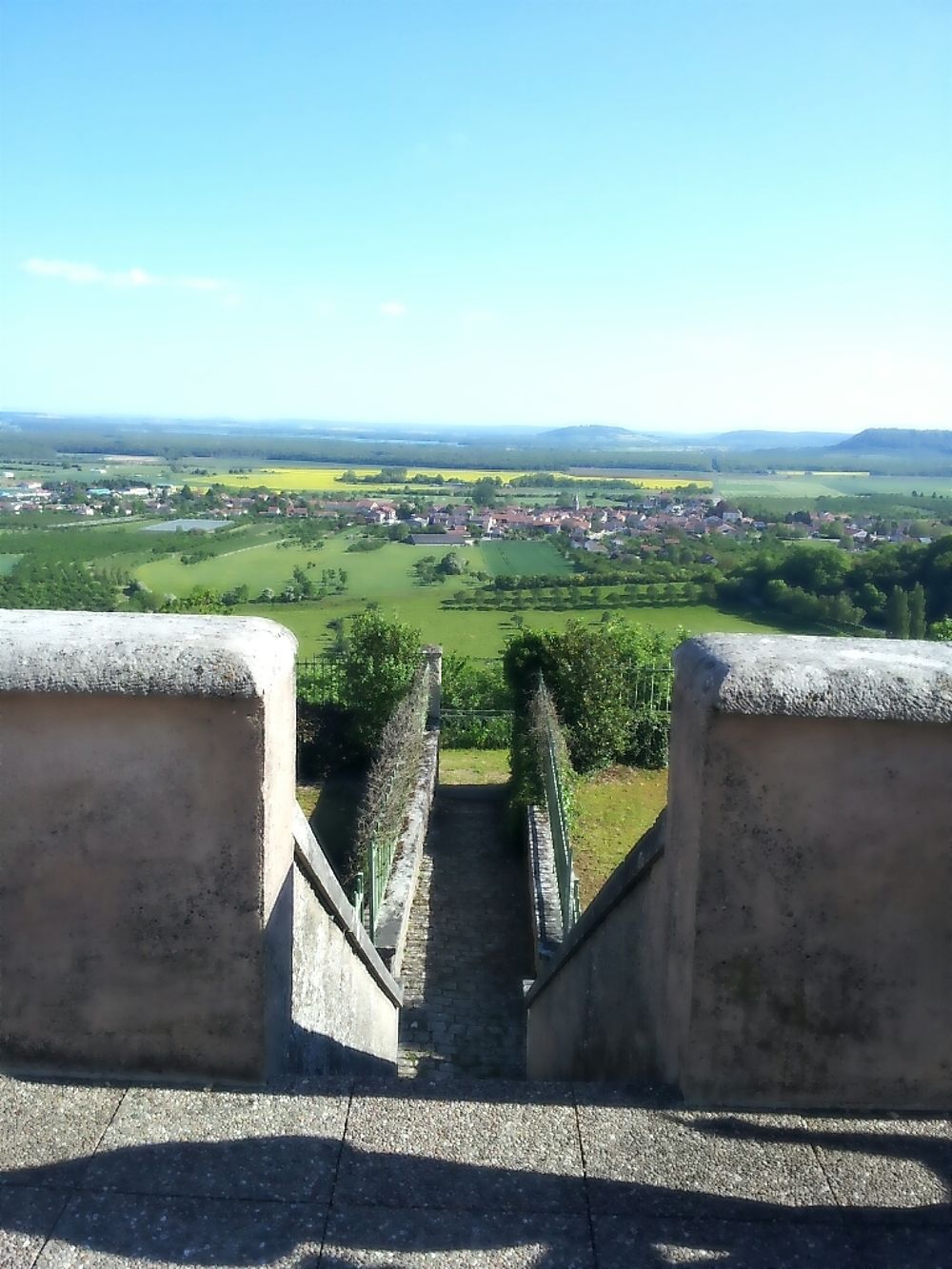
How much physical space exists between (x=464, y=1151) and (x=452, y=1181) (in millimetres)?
99

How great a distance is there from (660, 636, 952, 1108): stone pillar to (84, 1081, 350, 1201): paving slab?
964mm

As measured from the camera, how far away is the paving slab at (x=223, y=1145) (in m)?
1.92

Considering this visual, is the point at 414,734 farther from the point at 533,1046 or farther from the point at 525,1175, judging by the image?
the point at 525,1175

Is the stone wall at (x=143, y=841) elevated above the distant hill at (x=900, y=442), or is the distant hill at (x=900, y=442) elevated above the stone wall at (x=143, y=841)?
the distant hill at (x=900, y=442)

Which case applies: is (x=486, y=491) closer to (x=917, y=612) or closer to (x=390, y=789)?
(x=917, y=612)

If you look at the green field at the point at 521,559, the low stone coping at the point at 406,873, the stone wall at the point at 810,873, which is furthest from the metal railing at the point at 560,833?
the green field at the point at 521,559

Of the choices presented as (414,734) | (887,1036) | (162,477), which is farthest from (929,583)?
(162,477)

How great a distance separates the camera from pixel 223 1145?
2.04 m

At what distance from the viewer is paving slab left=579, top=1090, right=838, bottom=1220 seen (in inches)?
74.7

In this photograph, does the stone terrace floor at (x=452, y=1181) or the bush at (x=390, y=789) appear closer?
the stone terrace floor at (x=452, y=1181)

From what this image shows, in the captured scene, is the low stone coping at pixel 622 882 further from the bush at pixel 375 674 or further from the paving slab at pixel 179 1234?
the bush at pixel 375 674

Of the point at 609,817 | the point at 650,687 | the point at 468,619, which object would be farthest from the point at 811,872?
the point at 468,619

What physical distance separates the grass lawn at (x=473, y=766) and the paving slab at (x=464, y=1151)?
13.3 m

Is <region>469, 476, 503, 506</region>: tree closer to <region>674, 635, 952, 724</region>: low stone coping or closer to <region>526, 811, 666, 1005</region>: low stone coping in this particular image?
<region>526, 811, 666, 1005</region>: low stone coping
